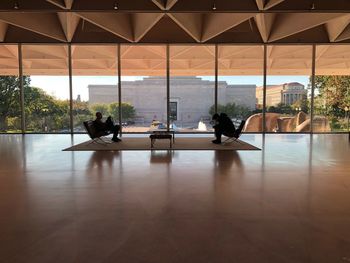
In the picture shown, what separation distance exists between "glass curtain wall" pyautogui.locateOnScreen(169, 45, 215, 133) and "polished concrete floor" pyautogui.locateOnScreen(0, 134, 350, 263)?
6.58 m

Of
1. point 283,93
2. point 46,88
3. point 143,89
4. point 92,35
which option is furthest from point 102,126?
point 283,93

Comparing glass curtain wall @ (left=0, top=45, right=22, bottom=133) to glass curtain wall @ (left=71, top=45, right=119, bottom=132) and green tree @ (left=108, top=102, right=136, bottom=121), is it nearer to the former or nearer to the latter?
glass curtain wall @ (left=71, top=45, right=119, bottom=132)

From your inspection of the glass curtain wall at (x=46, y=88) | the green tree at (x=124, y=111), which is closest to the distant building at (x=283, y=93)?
the green tree at (x=124, y=111)

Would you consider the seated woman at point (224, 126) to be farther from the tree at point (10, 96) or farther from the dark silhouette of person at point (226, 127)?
the tree at point (10, 96)

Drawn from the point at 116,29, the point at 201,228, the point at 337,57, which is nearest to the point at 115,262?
the point at 201,228

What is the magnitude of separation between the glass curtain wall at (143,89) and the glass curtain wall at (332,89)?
6.31 meters

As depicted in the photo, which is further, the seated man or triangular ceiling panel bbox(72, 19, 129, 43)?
triangular ceiling panel bbox(72, 19, 129, 43)

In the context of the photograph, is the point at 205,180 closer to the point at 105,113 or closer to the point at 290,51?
the point at 105,113

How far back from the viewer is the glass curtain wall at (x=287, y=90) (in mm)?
12266

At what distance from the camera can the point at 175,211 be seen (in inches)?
127

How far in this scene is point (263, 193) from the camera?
389 centimetres

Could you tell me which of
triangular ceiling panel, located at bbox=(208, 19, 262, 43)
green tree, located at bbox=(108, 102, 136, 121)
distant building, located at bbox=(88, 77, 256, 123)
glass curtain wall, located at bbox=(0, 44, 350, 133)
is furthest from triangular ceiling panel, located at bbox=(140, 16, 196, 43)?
green tree, located at bbox=(108, 102, 136, 121)

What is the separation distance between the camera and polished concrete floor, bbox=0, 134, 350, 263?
2.36 meters

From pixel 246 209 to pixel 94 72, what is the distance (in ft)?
34.7
